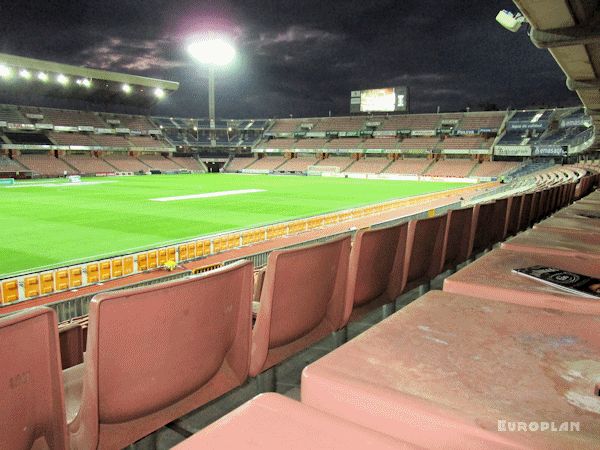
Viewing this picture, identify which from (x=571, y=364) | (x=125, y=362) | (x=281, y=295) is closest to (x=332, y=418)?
(x=571, y=364)

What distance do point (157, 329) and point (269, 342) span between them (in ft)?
2.73

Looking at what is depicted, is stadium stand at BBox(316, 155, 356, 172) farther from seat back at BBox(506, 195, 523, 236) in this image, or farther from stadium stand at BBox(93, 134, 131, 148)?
seat back at BBox(506, 195, 523, 236)

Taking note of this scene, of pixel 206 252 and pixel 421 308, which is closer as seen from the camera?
pixel 421 308

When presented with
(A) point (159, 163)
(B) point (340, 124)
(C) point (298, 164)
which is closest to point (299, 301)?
(C) point (298, 164)

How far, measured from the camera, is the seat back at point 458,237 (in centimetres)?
446

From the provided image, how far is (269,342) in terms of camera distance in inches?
94.9

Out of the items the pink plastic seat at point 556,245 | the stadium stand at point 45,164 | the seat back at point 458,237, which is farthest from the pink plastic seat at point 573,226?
the stadium stand at point 45,164

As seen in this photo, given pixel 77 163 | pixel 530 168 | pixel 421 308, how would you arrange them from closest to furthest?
pixel 421 308
pixel 530 168
pixel 77 163

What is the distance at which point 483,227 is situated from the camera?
5637 millimetres

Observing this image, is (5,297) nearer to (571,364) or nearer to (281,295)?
(281,295)

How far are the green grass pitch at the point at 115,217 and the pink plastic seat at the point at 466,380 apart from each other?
10.8 m

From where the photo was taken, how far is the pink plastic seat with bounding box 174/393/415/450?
2.44 feet

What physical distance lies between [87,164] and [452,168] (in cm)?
4296

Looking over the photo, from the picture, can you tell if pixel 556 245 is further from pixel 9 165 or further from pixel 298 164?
pixel 298 164
